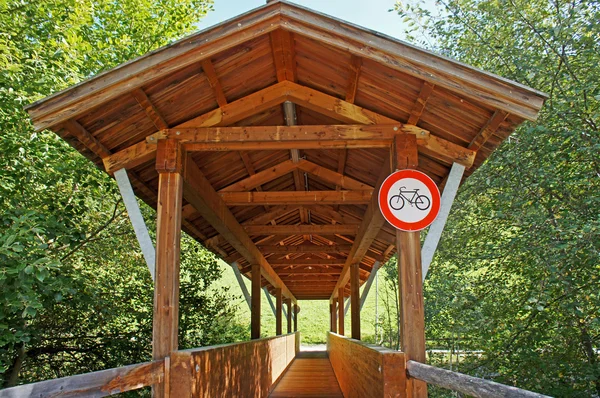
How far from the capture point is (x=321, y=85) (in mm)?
5059

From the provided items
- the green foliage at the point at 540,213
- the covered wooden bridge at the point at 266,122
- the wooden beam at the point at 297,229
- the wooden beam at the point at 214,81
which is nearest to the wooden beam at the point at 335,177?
the covered wooden bridge at the point at 266,122

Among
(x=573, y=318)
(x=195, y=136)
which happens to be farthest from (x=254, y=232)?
(x=573, y=318)

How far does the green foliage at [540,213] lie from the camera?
6195 mm

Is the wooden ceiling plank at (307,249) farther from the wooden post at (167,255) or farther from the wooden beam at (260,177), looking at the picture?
the wooden post at (167,255)

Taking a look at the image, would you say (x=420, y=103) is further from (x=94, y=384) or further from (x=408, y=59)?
(x=94, y=384)

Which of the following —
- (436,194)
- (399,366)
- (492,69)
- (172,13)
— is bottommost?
(399,366)

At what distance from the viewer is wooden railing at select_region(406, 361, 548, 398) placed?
1.93 m

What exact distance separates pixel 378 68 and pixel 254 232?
5642 millimetres

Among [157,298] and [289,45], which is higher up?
[289,45]

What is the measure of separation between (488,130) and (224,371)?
11.9 feet

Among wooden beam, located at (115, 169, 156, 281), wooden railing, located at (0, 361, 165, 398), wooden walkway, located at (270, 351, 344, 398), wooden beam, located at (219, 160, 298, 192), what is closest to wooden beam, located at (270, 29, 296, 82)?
wooden beam, located at (115, 169, 156, 281)

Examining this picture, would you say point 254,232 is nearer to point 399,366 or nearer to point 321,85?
point 321,85

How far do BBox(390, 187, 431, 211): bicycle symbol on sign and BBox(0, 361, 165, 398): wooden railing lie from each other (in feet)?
8.01

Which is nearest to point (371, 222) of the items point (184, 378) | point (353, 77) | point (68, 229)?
point (353, 77)
